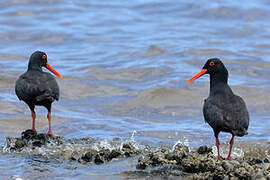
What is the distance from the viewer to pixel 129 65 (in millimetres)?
16484

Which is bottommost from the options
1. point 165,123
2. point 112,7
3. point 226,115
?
point 165,123

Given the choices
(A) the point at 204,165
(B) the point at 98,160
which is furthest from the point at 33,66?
(A) the point at 204,165

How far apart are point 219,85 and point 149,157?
1.74 meters

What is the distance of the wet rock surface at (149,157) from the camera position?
6.61m

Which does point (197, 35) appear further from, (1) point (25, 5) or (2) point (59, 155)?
(2) point (59, 155)

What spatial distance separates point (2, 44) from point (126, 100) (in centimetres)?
666

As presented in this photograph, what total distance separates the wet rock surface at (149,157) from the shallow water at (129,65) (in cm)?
24

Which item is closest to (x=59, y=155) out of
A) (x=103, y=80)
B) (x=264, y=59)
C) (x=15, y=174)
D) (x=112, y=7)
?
(x=15, y=174)

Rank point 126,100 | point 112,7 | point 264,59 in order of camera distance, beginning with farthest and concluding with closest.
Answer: point 112,7 < point 264,59 < point 126,100

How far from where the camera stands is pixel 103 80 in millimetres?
15133

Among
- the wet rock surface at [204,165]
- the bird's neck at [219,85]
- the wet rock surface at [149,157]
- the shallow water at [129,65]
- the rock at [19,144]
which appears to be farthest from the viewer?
the shallow water at [129,65]

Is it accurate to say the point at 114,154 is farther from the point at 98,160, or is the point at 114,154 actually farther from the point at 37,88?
the point at 37,88

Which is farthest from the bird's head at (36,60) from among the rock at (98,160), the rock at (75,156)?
the rock at (98,160)

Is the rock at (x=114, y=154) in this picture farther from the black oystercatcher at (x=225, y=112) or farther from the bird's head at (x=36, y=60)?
the bird's head at (x=36, y=60)
